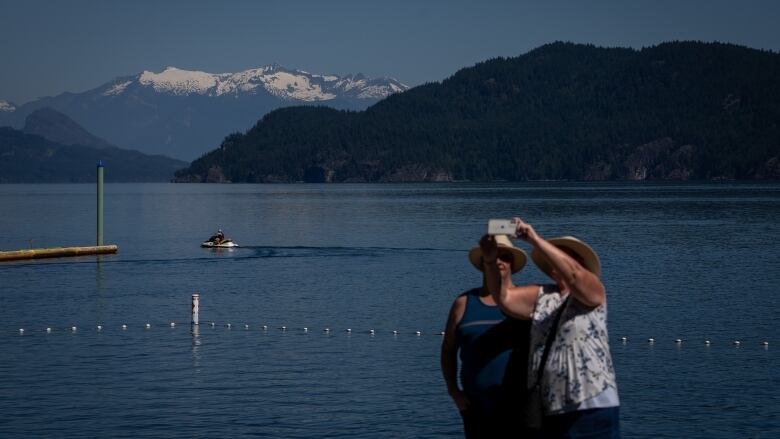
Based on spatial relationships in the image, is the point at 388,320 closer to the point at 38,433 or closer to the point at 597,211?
the point at 38,433

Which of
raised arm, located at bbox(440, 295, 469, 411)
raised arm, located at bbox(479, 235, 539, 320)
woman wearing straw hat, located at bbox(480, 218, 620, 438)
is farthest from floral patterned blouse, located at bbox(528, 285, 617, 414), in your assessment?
raised arm, located at bbox(440, 295, 469, 411)

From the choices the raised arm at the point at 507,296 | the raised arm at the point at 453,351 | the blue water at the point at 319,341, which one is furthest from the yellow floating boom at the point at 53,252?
the raised arm at the point at 507,296

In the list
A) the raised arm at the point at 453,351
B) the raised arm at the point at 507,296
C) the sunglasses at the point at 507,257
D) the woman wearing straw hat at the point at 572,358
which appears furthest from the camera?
the raised arm at the point at 453,351

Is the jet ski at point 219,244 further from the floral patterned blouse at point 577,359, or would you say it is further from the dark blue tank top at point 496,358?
the floral patterned blouse at point 577,359

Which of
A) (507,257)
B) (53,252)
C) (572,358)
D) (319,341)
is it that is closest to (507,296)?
(507,257)

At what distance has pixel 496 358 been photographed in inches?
520

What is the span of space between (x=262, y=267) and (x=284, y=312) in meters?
29.2

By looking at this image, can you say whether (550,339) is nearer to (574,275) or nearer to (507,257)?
(574,275)

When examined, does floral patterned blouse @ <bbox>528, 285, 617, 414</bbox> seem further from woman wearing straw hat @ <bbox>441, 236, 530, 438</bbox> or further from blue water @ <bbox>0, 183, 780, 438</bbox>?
blue water @ <bbox>0, 183, 780, 438</bbox>

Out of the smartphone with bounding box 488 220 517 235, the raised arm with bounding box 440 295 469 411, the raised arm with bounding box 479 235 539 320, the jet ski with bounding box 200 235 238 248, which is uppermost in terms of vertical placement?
the smartphone with bounding box 488 220 517 235

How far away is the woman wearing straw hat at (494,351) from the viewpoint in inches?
519

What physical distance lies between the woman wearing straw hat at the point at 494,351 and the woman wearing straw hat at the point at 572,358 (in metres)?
0.34

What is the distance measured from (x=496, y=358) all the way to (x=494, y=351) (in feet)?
0.26

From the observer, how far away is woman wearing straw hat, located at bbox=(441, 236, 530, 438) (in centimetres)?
1318
